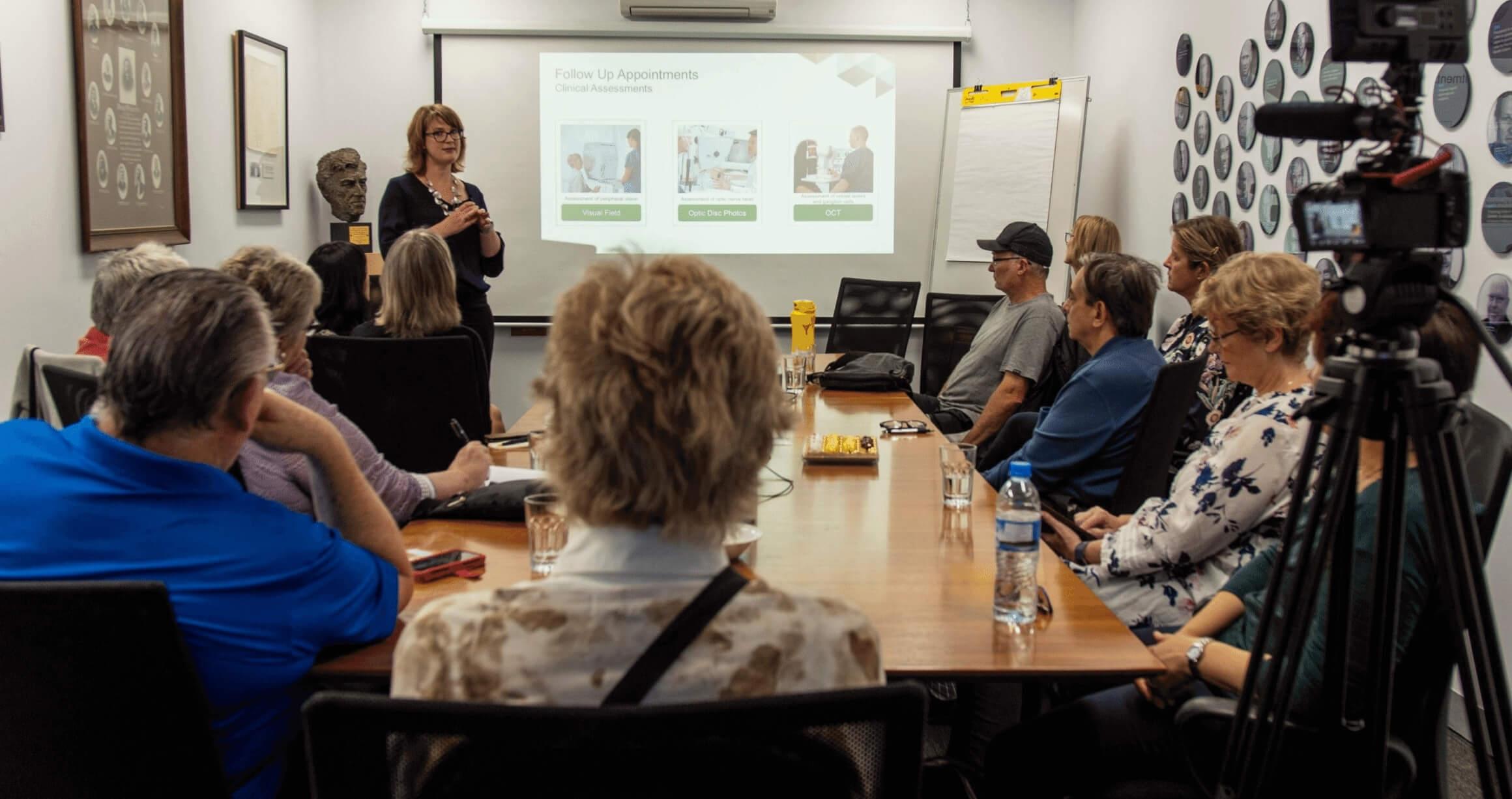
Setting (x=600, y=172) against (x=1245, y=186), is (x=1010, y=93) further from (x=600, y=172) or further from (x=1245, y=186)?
(x=600, y=172)

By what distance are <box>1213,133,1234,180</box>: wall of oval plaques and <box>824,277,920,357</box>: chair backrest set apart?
4.73 feet

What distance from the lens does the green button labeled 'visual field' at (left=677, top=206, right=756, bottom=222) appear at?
6.27 meters

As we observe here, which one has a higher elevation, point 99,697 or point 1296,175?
point 1296,175

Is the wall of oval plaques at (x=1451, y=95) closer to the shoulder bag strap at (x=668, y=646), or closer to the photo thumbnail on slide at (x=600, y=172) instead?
the shoulder bag strap at (x=668, y=646)

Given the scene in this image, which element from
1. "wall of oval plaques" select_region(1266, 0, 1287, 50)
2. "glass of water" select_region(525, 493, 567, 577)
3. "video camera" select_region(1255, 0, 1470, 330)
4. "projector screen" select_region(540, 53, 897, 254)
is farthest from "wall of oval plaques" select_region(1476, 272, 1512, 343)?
"projector screen" select_region(540, 53, 897, 254)

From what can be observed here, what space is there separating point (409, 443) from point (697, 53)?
144 inches

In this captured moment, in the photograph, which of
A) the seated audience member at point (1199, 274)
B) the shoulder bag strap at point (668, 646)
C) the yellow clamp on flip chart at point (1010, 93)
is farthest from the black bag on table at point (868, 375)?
the shoulder bag strap at point (668, 646)

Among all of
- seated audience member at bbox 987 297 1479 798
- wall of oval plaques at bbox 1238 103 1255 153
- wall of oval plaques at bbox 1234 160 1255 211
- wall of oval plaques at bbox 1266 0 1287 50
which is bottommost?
seated audience member at bbox 987 297 1479 798

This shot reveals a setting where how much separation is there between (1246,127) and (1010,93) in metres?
1.74

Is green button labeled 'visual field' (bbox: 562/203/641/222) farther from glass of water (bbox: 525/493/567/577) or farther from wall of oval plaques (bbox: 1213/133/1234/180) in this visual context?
glass of water (bbox: 525/493/567/577)

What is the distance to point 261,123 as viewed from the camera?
5289 mm

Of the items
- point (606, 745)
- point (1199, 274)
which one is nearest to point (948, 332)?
point (1199, 274)

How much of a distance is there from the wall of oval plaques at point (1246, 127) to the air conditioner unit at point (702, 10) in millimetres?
2617

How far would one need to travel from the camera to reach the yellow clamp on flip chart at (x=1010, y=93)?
5605 millimetres
